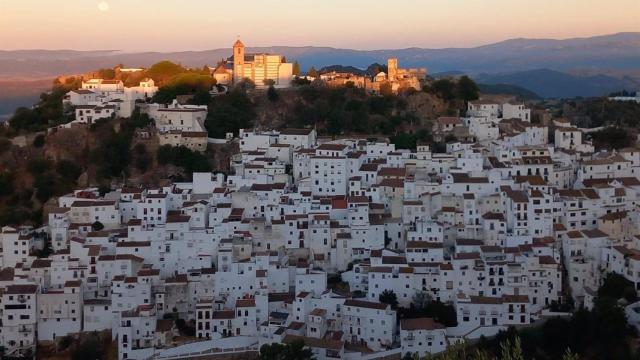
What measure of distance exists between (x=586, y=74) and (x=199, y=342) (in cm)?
4922

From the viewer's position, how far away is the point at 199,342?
64.3ft

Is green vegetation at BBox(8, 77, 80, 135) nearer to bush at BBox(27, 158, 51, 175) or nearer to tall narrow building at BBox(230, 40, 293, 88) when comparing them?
bush at BBox(27, 158, 51, 175)

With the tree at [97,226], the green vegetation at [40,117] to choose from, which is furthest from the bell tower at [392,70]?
the tree at [97,226]

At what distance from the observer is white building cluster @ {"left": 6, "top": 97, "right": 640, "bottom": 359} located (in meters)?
19.6

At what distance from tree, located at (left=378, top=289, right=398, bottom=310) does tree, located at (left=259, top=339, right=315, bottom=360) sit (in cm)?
264

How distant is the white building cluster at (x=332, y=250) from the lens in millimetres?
19578

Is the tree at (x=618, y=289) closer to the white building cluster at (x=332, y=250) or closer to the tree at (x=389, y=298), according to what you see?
the white building cluster at (x=332, y=250)

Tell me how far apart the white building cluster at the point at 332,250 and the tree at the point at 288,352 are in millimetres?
513

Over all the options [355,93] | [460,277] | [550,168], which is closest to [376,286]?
[460,277]

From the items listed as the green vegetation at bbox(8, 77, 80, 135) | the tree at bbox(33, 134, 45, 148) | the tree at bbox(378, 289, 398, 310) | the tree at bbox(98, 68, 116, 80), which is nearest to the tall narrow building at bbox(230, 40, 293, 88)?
the tree at bbox(98, 68, 116, 80)

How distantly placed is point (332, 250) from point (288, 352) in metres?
4.56

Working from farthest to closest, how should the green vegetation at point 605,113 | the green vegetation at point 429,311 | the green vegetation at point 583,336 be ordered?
1. the green vegetation at point 605,113
2. the green vegetation at point 429,311
3. the green vegetation at point 583,336

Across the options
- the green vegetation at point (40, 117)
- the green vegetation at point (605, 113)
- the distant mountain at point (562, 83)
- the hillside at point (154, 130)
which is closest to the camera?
the hillside at point (154, 130)

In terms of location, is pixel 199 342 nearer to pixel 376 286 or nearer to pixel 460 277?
pixel 376 286
